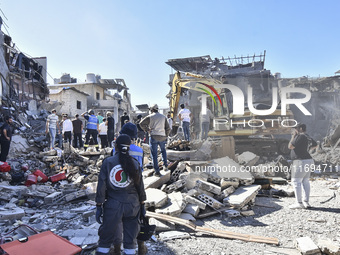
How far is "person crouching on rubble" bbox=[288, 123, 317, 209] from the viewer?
5.26 m

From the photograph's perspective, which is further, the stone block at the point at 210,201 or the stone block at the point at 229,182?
the stone block at the point at 229,182

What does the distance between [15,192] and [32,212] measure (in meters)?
1.55

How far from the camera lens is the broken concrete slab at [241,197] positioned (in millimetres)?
5091

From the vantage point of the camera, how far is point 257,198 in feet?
20.2

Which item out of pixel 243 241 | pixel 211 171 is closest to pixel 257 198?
pixel 211 171

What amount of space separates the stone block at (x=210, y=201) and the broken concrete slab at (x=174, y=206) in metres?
0.44

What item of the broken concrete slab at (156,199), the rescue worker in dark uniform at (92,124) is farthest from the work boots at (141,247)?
the rescue worker in dark uniform at (92,124)

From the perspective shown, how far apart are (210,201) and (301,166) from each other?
2.01 m

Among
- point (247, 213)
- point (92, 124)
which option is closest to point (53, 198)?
point (92, 124)

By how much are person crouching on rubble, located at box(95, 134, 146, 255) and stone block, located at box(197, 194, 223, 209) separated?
2443 millimetres

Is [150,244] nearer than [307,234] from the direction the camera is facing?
Yes

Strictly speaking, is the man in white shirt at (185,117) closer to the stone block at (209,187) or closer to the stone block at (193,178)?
the stone block at (193,178)

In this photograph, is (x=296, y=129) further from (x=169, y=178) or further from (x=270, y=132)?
(x=270, y=132)

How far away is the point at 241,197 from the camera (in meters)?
5.31
